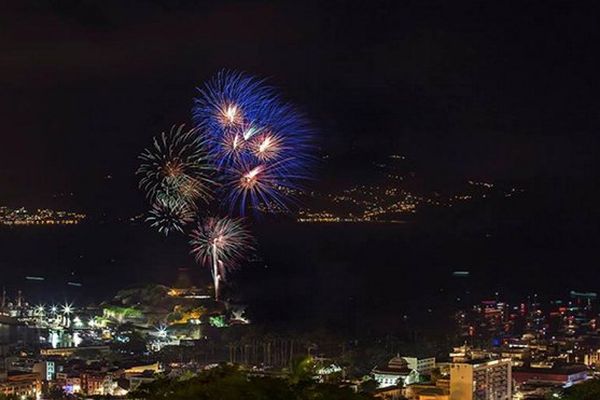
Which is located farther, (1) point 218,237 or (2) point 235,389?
(1) point 218,237

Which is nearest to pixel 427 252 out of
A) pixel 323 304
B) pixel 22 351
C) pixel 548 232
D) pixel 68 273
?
pixel 548 232

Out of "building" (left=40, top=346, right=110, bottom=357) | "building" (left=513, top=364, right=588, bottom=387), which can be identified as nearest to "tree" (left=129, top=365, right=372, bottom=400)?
"building" (left=513, top=364, right=588, bottom=387)

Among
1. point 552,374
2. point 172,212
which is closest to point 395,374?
point 552,374

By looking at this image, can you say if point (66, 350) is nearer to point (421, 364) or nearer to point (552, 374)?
point (421, 364)

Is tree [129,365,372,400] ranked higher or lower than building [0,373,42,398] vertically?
higher

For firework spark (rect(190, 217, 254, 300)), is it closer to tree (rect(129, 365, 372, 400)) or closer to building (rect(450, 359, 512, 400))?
building (rect(450, 359, 512, 400))

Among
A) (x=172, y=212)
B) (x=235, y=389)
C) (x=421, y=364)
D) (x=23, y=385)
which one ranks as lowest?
(x=23, y=385)

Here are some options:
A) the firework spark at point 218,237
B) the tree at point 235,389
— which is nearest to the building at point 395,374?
the firework spark at point 218,237
